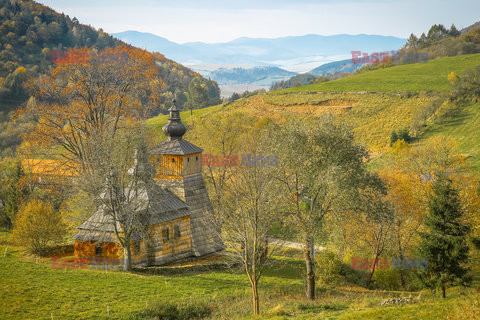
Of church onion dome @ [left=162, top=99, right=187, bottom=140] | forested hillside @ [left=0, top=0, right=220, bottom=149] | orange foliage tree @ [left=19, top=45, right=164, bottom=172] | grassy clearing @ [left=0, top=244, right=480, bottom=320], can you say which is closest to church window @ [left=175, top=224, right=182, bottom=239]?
grassy clearing @ [left=0, top=244, right=480, bottom=320]

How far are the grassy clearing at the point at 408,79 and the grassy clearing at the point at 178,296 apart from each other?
64246 mm

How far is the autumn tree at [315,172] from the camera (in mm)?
24141

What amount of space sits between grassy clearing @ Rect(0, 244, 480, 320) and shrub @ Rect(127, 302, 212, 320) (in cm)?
51

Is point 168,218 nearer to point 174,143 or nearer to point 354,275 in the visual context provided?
point 174,143

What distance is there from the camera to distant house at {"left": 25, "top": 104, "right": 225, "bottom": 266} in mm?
28109

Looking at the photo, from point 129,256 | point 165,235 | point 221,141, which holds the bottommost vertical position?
point 129,256

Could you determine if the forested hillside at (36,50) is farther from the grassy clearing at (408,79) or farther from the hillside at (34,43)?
the grassy clearing at (408,79)

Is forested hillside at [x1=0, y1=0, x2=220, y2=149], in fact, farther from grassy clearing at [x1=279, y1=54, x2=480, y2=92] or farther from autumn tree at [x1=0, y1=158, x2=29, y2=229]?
grassy clearing at [x1=279, y1=54, x2=480, y2=92]

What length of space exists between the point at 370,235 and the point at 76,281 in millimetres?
21139

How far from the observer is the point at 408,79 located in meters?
85.6

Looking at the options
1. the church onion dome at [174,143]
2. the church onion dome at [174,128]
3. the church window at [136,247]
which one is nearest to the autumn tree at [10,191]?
the church onion dome at [174,143]

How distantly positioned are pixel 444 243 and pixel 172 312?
50.2 ft

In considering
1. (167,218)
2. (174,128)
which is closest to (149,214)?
(167,218)

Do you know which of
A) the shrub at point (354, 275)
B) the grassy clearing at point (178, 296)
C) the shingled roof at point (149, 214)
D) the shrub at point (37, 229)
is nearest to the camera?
the grassy clearing at point (178, 296)
